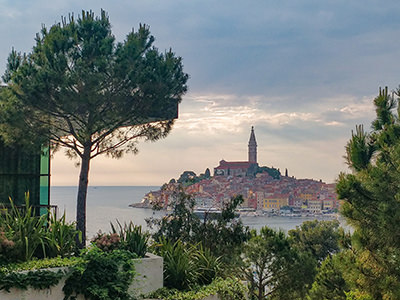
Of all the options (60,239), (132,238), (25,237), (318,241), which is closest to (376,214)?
(132,238)

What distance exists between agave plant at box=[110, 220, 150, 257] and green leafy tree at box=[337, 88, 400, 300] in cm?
278

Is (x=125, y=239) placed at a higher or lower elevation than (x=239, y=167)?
lower

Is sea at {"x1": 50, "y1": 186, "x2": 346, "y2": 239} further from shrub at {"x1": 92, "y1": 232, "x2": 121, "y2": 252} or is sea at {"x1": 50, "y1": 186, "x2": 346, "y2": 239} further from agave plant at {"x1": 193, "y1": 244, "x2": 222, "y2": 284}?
agave plant at {"x1": 193, "y1": 244, "x2": 222, "y2": 284}

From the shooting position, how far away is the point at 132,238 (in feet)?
19.8

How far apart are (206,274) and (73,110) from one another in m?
3.54

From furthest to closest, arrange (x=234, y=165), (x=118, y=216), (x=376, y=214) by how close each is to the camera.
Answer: (x=234, y=165) → (x=118, y=216) → (x=376, y=214)

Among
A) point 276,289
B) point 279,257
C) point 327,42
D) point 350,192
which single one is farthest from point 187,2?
point 276,289

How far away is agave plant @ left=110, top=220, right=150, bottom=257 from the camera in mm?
5922

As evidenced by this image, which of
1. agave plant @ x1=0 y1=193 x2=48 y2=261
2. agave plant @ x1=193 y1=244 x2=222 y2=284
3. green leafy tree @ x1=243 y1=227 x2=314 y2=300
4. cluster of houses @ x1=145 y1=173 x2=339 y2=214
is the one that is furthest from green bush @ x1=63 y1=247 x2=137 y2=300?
cluster of houses @ x1=145 y1=173 x2=339 y2=214

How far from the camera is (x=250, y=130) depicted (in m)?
90.1

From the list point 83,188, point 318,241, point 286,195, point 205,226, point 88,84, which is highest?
point 88,84

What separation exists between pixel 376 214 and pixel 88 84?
4.81 metres

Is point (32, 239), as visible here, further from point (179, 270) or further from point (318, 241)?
point (318, 241)

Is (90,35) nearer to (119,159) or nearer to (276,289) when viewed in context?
(119,159)
